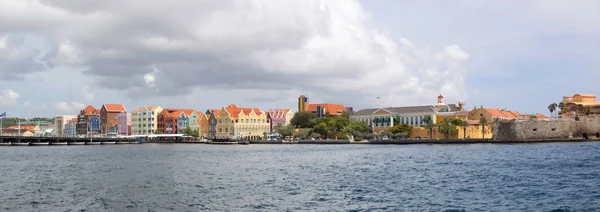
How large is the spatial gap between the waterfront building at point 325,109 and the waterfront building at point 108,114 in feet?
209

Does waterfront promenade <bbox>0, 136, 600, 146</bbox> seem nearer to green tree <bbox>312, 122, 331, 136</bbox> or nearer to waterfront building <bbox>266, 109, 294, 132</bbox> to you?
green tree <bbox>312, 122, 331, 136</bbox>

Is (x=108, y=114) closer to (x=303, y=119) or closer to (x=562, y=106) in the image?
(x=303, y=119)

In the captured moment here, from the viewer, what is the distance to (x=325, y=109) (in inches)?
6220

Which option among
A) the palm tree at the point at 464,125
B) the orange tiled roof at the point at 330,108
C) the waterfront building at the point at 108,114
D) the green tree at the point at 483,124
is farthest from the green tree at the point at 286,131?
the waterfront building at the point at 108,114

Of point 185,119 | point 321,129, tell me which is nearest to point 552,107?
point 321,129

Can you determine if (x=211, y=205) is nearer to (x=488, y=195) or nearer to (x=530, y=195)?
(x=488, y=195)

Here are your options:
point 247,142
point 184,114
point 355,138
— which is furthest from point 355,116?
point 184,114

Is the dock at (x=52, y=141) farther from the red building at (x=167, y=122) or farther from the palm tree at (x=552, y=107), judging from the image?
the palm tree at (x=552, y=107)

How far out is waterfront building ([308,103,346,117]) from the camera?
6147 inches

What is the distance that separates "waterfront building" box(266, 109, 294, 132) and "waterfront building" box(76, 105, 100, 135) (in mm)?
59230

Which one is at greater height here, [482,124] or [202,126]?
[202,126]

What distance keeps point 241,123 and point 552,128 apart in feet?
242

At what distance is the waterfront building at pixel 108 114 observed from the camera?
181875 mm

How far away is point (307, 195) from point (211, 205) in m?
5.22
